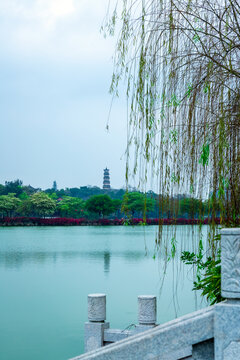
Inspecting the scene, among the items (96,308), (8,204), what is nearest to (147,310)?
(96,308)

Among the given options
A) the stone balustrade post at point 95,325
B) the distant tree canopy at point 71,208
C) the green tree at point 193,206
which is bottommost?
the stone balustrade post at point 95,325

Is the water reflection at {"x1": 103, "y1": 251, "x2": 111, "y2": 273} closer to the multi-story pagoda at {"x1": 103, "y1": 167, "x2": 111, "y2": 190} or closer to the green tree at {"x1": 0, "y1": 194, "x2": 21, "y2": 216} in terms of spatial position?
the green tree at {"x1": 0, "y1": 194, "x2": 21, "y2": 216}

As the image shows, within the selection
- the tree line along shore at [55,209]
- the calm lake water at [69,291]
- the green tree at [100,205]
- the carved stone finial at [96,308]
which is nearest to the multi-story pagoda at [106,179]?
the tree line along shore at [55,209]

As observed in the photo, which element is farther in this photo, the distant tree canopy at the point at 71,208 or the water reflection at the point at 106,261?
the distant tree canopy at the point at 71,208

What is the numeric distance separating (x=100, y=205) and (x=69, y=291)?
22325 millimetres

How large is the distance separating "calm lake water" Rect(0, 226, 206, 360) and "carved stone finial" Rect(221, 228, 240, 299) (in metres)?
1.03

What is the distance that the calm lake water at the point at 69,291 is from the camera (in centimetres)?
755

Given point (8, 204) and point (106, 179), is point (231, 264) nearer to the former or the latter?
point (8, 204)

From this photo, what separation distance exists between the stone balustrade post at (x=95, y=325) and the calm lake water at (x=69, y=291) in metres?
0.55

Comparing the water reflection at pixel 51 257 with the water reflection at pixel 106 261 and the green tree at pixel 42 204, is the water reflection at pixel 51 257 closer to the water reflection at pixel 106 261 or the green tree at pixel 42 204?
the water reflection at pixel 106 261

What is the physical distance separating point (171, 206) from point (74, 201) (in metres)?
34.6

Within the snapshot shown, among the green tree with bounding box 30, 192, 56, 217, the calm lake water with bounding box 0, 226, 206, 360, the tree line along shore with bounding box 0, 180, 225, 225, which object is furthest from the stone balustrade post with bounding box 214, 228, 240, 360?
the green tree with bounding box 30, 192, 56, 217

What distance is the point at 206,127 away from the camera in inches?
106

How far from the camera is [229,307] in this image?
161 cm
